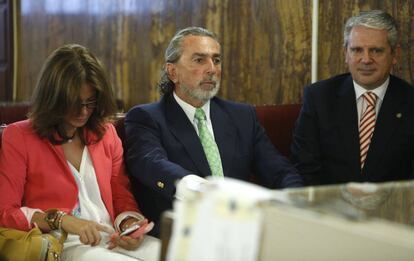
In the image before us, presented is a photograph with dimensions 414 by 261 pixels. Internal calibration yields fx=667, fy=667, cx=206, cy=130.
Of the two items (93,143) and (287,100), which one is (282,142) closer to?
(287,100)

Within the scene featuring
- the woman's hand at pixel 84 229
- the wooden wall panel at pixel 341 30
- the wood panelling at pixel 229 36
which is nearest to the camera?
the woman's hand at pixel 84 229

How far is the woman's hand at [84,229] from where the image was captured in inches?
83.0

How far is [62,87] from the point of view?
88.5 inches

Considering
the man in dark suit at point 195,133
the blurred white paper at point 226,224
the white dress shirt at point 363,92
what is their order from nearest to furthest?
the blurred white paper at point 226,224, the man in dark suit at point 195,133, the white dress shirt at point 363,92

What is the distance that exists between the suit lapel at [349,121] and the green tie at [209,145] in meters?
0.59

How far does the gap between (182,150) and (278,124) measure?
0.78 m

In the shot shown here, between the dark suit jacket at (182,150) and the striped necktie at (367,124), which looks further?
the striped necktie at (367,124)

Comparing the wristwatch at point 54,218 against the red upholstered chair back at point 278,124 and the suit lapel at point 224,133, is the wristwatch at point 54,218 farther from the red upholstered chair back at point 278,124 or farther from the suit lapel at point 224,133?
the red upholstered chair back at point 278,124

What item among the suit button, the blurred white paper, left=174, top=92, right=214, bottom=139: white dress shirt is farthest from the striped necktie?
the blurred white paper

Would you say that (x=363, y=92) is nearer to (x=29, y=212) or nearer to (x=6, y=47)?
(x=29, y=212)

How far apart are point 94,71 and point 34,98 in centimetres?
23

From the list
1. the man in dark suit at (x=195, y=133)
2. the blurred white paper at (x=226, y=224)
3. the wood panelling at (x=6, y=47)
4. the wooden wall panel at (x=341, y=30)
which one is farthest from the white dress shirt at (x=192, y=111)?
the wood panelling at (x=6, y=47)

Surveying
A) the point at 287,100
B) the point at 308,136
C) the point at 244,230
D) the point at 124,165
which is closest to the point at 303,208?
the point at 244,230

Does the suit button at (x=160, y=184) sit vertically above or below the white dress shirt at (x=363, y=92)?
below
